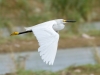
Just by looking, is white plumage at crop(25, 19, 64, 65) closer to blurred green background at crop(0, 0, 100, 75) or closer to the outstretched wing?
the outstretched wing

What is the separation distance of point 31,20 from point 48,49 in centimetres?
661

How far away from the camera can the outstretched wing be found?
16.7 feet

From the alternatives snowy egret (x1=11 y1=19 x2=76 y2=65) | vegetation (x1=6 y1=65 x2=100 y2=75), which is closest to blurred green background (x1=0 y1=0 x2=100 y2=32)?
vegetation (x1=6 y1=65 x2=100 y2=75)

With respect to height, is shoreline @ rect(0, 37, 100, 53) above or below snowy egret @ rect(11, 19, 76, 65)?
above

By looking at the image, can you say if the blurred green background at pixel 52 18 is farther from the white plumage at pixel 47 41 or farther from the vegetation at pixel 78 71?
the white plumage at pixel 47 41

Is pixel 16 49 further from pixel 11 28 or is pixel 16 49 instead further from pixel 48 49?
pixel 48 49

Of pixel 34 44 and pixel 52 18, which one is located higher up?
pixel 52 18

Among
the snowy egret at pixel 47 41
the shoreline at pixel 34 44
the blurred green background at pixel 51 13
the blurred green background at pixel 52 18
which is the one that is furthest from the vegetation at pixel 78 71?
the blurred green background at pixel 51 13

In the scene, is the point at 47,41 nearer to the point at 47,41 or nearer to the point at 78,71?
the point at 47,41

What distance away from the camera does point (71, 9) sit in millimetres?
11742

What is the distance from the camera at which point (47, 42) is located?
538cm

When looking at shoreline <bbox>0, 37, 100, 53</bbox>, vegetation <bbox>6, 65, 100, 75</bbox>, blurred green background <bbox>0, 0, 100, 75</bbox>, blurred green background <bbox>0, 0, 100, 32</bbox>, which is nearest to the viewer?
vegetation <bbox>6, 65, 100, 75</bbox>

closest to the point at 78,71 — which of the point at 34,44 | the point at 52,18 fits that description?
the point at 34,44

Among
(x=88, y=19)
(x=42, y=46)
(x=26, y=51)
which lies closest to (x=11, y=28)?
(x=26, y=51)
